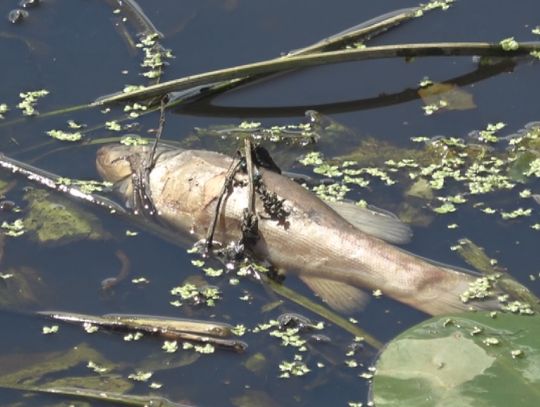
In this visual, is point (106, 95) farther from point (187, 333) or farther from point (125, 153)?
point (187, 333)

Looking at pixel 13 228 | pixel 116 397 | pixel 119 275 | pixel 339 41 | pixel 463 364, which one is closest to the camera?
pixel 463 364

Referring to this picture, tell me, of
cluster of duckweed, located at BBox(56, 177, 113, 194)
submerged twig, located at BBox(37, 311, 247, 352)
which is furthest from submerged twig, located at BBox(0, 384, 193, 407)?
cluster of duckweed, located at BBox(56, 177, 113, 194)

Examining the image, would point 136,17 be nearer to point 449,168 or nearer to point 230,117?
point 230,117

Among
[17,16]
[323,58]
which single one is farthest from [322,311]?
[17,16]

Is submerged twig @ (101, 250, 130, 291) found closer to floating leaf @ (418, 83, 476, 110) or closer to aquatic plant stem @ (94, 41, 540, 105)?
aquatic plant stem @ (94, 41, 540, 105)

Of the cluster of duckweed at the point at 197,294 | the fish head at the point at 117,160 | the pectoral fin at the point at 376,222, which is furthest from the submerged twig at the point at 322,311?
the fish head at the point at 117,160

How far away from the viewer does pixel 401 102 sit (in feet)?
17.8

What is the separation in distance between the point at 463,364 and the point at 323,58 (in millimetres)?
1907

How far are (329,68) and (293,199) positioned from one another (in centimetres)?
108

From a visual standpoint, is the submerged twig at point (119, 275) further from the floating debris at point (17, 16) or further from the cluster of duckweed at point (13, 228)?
the floating debris at point (17, 16)

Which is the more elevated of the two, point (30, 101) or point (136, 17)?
point (136, 17)

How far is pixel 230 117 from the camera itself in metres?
5.41

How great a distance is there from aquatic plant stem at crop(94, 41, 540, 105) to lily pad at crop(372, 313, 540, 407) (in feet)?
5.38

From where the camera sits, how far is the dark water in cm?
421
